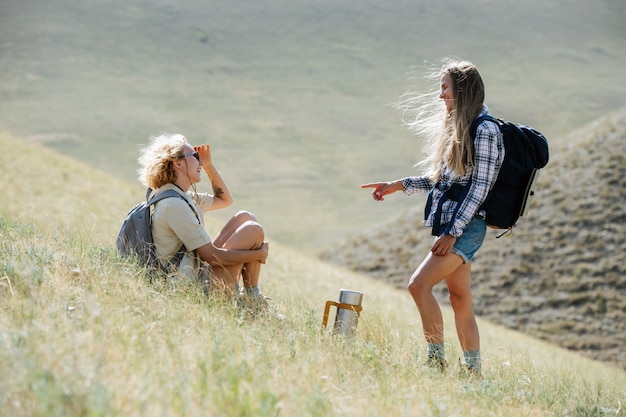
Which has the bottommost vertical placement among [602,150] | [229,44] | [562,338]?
[562,338]

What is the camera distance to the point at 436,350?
5453mm

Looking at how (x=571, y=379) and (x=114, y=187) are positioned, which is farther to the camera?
(x=114, y=187)

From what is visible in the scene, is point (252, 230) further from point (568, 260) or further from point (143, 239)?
point (568, 260)

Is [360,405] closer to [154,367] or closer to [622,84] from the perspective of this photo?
[154,367]

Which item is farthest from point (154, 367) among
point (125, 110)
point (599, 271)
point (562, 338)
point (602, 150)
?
point (125, 110)

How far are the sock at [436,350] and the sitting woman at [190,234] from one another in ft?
4.20

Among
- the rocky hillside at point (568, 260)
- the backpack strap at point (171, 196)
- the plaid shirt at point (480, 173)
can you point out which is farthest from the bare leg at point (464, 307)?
the rocky hillside at point (568, 260)

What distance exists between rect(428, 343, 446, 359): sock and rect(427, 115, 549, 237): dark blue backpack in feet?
3.00

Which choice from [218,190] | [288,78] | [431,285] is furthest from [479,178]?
[288,78]

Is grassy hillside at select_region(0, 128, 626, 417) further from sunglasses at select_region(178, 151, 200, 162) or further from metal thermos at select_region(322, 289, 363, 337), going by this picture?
sunglasses at select_region(178, 151, 200, 162)

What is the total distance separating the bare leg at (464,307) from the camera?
5711mm

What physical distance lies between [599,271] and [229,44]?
317 feet

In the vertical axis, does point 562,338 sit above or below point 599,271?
below

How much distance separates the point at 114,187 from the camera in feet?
76.7
